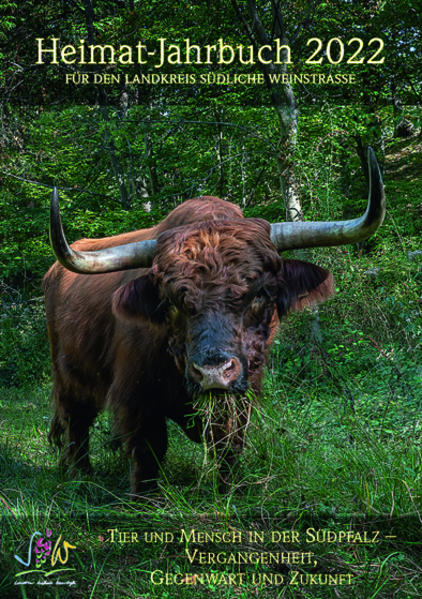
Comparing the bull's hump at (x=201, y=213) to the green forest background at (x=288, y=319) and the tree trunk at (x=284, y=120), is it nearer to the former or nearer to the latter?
the green forest background at (x=288, y=319)

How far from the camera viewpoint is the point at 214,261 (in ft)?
10.3

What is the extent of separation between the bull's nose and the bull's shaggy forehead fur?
0.40 m

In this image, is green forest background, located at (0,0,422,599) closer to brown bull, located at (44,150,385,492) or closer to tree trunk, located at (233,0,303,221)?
tree trunk, located at (233,0,303,221)

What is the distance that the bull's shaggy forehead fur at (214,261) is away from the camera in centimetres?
305

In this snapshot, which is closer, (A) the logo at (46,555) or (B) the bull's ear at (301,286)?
(A) the logo at (46,555)

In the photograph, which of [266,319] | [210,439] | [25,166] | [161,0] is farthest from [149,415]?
[25,166]

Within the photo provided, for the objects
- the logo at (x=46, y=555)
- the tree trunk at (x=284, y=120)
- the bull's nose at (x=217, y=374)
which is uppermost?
the tree trunk at (x=284, y=120)

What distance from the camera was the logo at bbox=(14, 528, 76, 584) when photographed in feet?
8.05

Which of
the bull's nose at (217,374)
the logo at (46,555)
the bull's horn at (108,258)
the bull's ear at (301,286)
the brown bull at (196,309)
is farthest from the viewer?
the bull's ear at (301,286)

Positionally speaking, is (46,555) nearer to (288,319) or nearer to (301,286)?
(301,286)

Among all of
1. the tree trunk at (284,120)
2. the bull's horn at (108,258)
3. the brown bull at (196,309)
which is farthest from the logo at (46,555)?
the tree trunk at (284,120)

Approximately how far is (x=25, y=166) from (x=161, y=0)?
451 centimetres

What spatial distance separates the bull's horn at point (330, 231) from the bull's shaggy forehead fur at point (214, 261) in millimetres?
143

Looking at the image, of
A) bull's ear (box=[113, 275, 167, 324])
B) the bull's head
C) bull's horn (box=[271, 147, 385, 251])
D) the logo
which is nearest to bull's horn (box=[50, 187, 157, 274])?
the bull's head
